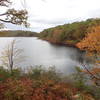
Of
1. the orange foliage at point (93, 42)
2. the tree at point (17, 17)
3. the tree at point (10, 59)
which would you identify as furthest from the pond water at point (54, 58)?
the tree at point (17, 17)

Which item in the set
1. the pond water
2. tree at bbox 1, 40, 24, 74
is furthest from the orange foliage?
the pond water

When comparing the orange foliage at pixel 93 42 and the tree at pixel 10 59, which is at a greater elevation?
the orange foliage at pixel 93 42

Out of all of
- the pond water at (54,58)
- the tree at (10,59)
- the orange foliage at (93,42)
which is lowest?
the pond water at (54,58)

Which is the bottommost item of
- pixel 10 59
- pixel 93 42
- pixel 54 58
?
pixel 54 58

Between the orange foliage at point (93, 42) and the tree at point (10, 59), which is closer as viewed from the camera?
the orange foliage at point (93, 42)

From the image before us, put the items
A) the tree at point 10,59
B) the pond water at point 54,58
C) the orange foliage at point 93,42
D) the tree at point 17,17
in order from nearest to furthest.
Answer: the tree at point 17,17, the orange foliage at point 93,42, the tree at point 10,59, the pond water at point 54,58

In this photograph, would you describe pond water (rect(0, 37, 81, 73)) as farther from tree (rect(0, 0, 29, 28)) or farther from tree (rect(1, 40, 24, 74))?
tree (rect(0, 0, 29, 28))

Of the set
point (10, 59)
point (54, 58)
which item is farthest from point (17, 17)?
point (54, 58)

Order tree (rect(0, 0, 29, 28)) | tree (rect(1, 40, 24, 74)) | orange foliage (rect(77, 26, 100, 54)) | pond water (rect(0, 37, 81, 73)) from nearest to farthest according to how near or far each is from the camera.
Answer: tree (rect(0, 0, 29, 28)) → orange foliage (rect(77, 26, 100, 54)) → tree (rect(1, 40, 24, 74)) → pond water (rect(0, 37, 81, 73))

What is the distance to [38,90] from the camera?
9.31 m

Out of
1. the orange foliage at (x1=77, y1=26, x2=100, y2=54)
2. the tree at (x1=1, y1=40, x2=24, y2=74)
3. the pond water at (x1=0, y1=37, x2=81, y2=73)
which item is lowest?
the pond water at (x1=0, y1=37, x2=81, y2=73)

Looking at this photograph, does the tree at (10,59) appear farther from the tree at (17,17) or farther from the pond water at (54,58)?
the tree at (17,17)

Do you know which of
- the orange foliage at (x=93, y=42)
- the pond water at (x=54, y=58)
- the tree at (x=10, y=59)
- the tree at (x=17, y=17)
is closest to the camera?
the tree at (x=17, y=17)

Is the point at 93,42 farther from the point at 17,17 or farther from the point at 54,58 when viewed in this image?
the point at 54,58
